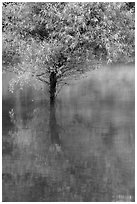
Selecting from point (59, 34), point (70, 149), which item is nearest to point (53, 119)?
point (59, 34)

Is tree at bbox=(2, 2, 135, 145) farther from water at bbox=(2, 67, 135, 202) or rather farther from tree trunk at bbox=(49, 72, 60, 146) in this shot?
water at bbox=(2, 67, 135, 202)

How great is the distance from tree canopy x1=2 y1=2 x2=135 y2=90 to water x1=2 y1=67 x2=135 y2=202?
2.54 metres

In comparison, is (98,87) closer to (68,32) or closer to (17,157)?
(68,32)

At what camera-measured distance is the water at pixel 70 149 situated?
1045cm

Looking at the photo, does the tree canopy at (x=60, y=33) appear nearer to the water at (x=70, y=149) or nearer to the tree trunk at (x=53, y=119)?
the tree trunk at (x=53, y=119)

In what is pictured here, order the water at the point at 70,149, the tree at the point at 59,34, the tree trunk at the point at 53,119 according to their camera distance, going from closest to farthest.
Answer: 1. the water at the point at 70,149
2. the tree trunk at the point at 53,119
3. the tree at the point at 59,34

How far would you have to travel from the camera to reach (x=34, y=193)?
1027cm

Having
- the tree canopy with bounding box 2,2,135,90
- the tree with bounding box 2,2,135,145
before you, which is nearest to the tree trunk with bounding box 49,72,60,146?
the tree with bounding box 2,2,135,145

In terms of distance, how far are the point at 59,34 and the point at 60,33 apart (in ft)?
0.29

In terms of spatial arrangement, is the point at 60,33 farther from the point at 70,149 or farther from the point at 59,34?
the point at 70,149

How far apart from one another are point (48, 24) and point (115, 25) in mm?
3661

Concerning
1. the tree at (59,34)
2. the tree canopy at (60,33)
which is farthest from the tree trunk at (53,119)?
the tree canopy at (60,33)

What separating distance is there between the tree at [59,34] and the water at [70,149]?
185cm

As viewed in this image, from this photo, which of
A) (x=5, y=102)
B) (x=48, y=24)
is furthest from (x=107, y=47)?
(x=5, y=102)
